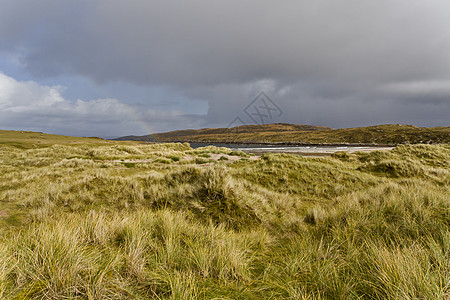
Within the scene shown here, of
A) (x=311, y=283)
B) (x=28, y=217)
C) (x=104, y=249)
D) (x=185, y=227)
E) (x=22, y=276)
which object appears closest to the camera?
(x=22, y=276)

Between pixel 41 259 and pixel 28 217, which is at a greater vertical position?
pixel 41 259

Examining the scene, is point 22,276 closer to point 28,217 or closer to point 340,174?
point 28,217

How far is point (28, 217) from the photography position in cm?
517

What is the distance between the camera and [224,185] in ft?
21.4

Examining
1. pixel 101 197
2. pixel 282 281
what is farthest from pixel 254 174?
pixel 282 281

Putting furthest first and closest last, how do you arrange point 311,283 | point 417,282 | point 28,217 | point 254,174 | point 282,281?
point 254,174 < point 28,217 < point 282,281 < point 311,283 < point 417,282

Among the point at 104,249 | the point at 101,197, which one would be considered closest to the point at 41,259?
the point at 104,249

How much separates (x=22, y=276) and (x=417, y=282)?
14.0 feet

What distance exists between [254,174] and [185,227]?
7.72 meters

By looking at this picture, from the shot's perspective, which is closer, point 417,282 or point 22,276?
point 417,282

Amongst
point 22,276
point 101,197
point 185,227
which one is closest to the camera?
point 22,276

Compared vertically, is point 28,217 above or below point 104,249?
below

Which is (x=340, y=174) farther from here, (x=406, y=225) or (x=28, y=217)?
(x=28, y=217)

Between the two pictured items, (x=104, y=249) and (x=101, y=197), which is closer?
(x=104, y=249)
